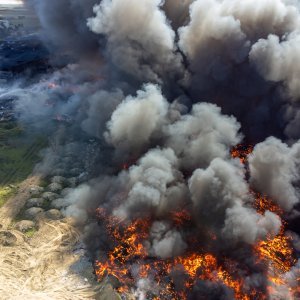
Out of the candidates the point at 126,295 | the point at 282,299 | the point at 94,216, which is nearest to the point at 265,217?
the point at 282,299

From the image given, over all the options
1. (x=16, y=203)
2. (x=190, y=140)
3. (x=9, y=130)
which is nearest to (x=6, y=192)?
(x=16, y=203)

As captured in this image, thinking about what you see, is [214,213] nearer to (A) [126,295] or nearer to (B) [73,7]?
(A) [126,295]

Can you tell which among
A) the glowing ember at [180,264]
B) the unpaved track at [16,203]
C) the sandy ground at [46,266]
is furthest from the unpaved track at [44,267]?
the glowing ember at [180,264]

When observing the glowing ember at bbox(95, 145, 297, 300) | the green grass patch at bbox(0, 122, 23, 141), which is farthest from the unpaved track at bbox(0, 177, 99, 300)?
the green grass patch at bbox(0, 122, 23, 141)

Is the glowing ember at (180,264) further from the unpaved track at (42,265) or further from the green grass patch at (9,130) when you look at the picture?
the green grass patch at (9,130)

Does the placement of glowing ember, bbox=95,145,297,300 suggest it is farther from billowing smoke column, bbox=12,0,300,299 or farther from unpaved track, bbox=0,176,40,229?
unpaved track, bbox=0,176,40,229

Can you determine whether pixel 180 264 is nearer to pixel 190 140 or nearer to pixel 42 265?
pixel 42 265

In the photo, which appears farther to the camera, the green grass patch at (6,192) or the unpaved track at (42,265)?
the green grass patch at (6,192)

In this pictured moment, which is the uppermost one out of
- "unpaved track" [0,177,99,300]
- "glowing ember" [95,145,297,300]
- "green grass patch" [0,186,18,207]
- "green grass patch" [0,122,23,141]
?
"glowing ember" [95,145,297,300]
